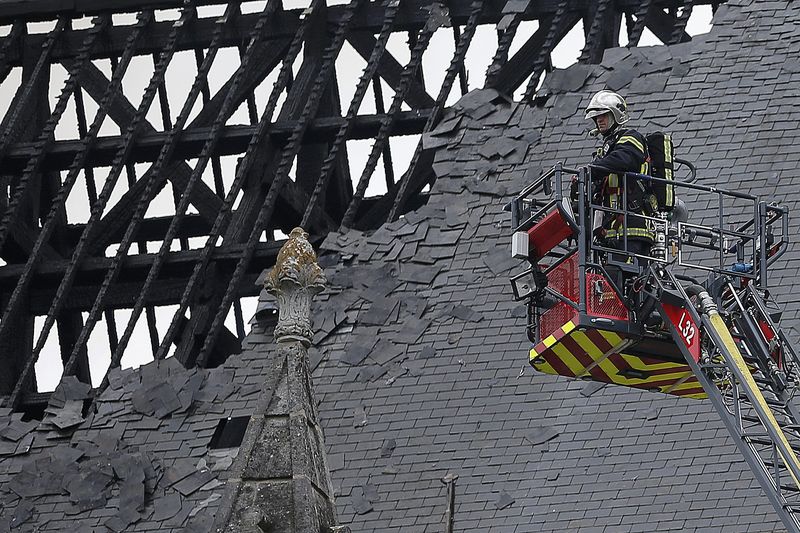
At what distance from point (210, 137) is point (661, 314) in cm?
1946

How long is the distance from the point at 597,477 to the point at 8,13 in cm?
1559

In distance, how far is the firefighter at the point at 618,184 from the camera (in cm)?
2459

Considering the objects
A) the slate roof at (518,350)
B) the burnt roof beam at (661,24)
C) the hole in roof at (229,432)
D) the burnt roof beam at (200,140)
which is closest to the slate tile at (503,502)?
the slate roof at (518,350)

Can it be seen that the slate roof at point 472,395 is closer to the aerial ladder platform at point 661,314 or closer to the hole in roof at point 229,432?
the hole in roof at point 229,432

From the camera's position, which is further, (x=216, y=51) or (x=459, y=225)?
(x=216, y=51)

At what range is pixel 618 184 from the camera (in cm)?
2473

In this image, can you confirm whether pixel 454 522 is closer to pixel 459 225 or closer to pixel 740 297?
pixel 459 225

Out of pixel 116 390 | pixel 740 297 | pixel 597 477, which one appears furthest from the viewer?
pixel 116 390

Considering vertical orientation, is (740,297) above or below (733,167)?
below

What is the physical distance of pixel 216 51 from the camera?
4341 cm

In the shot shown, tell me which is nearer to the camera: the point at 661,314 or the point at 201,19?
the point at 661,314

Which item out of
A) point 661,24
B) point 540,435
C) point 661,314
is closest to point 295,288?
point 661,314

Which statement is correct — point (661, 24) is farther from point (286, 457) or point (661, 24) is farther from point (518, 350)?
point (286, 457)

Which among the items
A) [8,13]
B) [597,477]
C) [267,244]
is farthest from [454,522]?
[8,13]
